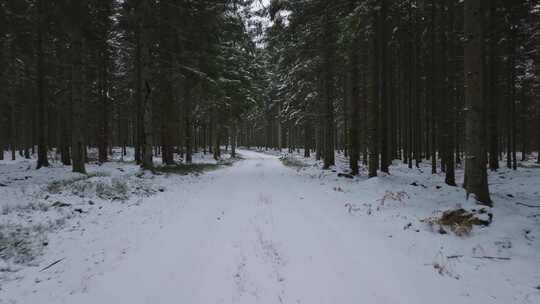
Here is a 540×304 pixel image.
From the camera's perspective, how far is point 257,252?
5.29m

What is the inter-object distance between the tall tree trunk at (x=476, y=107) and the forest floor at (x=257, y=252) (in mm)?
741

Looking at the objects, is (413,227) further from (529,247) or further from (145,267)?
(145,267)

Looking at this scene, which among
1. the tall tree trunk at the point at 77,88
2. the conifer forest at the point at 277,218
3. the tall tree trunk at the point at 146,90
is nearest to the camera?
the conifer forest at the point at 277,218

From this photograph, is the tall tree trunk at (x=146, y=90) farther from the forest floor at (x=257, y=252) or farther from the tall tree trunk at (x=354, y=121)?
the tall tree trunk at (x=354, y=121)

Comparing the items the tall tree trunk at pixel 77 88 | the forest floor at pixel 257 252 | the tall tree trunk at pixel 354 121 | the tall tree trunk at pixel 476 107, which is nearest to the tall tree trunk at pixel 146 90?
the tall tree trunk at pixel 77 88

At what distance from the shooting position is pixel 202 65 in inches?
834

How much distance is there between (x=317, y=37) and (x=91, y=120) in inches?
764

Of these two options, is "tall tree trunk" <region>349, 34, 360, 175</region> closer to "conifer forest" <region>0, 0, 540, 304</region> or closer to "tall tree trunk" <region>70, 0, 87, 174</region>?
"conifer forest" <region>0, 0, 540, 304</region>

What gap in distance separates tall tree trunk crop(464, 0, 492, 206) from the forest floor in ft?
2.43

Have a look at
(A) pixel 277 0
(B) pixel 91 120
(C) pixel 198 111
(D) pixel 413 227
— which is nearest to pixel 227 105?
(C) pixel 198 111

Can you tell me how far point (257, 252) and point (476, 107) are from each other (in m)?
6.29

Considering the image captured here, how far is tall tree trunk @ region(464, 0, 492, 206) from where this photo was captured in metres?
7.56

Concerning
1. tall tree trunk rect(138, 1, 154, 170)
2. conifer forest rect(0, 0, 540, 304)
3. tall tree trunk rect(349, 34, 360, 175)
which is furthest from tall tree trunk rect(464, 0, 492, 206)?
tall tree trunk rect(138, 1, 154, 170)

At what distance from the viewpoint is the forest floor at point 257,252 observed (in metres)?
3.97
